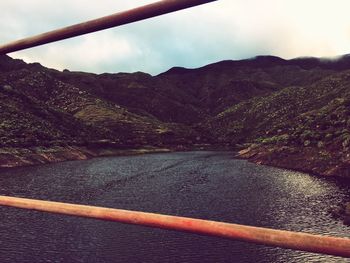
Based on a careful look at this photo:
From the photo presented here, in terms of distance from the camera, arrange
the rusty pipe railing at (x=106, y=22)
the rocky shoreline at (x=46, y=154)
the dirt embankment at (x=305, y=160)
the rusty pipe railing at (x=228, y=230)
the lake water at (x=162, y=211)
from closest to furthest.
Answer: the rusty pipe railing at (x=228, y=230) < the rusty pipe railing at (x=106, y=22) < the lake water at (x=162, y=211) < the dirt embankment at (x=305, y=160) < the rocky shoreline at (x=46, y=154)

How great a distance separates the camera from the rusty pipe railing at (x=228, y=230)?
196 centimetres

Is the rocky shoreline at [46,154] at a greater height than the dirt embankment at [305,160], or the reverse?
the rocky shoreline at [46,154]

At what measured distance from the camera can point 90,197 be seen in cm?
4662

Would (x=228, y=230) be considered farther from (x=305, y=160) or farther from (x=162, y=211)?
(x=305, y=160)

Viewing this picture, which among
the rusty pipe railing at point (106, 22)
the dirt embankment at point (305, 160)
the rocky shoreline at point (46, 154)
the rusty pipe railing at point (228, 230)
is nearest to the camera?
the rusty pipe railing at point (228, 230)

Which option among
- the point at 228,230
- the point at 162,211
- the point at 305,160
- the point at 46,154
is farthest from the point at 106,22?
the point at 46,154

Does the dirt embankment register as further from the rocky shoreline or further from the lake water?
the rocky shoreline

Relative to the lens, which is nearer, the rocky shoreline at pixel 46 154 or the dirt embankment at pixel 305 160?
the dirt embankment at pixel 305 160

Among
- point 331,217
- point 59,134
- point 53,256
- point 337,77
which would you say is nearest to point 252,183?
point 331,217

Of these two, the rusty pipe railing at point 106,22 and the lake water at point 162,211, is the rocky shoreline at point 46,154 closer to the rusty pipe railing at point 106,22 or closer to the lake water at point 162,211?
the lake water at point 162,211

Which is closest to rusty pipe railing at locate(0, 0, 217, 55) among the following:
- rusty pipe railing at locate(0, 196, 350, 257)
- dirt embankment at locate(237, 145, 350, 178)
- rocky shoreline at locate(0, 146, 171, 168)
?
rusty pipe railing at locate(0, 196, 350, 257)

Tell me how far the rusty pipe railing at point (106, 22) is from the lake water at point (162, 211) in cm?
2327

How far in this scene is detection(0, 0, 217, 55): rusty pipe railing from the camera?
2.30 metres

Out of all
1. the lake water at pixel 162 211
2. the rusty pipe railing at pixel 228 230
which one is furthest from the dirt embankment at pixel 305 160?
the rusty pipe railing at pixel 228 230
